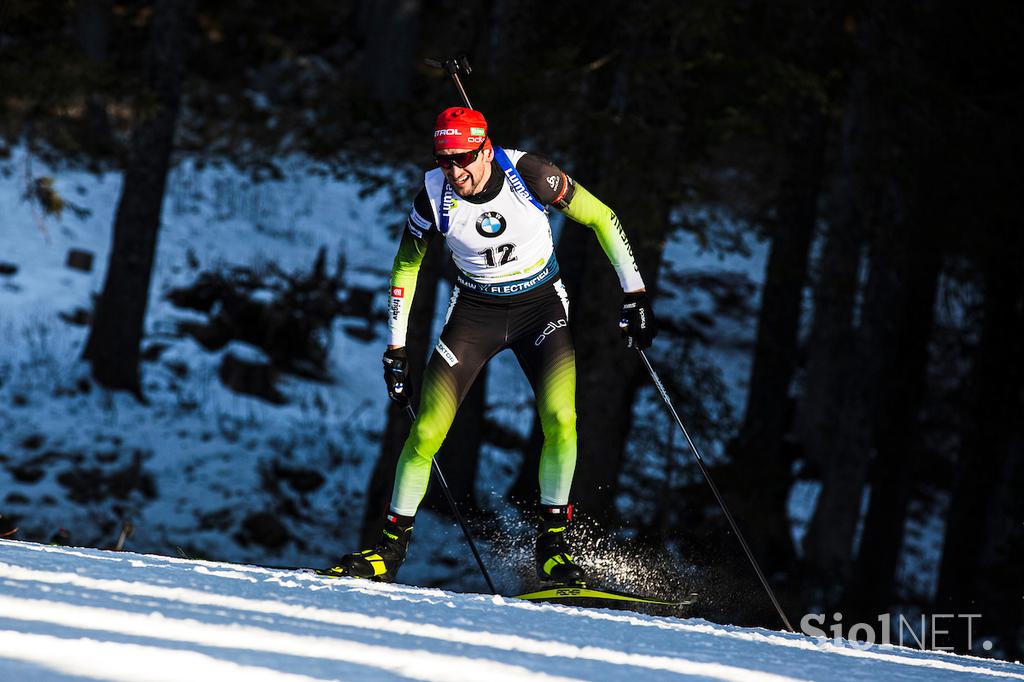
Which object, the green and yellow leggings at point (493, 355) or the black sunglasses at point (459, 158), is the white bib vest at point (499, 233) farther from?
the black sunglasses at point (459, 158)

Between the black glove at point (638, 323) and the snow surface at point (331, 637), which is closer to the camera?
the snow surface at point (331, 637)

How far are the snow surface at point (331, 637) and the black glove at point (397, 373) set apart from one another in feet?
3.43

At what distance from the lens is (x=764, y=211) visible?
48.4 ft

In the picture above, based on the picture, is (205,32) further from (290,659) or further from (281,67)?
(290,659)

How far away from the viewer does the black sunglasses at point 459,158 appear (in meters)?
5.92

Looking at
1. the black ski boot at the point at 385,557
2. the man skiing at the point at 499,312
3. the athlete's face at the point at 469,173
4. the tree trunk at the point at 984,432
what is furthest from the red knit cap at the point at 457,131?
the tree trunk at the point at 984,432

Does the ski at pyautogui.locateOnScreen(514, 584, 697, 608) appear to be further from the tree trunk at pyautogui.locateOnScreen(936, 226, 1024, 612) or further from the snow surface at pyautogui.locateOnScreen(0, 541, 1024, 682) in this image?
the tree trunk at pyautogui.locateOnScreen(936, 226, 1024, 612)

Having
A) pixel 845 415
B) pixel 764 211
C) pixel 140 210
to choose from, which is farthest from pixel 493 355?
pixel 764 211

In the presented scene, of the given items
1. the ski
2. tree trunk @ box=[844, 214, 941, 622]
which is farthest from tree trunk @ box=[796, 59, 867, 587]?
the ski

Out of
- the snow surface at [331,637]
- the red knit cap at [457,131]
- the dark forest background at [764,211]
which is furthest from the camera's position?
the dark forest background at [764,211]

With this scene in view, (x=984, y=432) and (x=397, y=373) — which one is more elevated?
(x=984, y=432)

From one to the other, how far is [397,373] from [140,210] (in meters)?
8.39

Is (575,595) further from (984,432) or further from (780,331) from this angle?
(780,331)

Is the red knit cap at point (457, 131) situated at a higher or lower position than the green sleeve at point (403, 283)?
higher
